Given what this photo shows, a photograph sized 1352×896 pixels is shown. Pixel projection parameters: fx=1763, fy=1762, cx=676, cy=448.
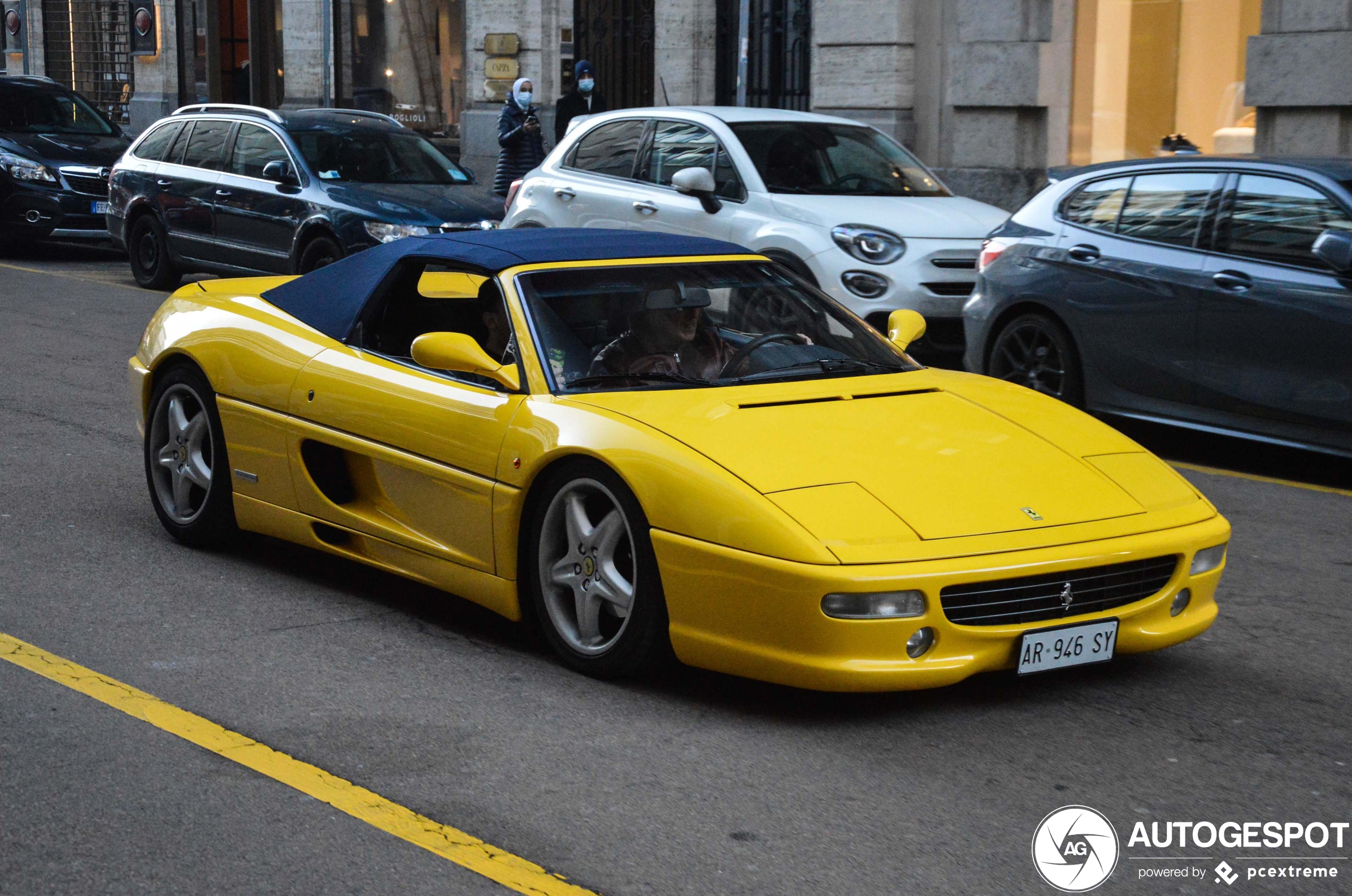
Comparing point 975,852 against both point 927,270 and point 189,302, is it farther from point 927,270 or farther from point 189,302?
point 927,270

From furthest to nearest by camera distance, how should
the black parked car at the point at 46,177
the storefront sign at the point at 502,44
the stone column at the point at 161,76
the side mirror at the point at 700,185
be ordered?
the stone column at the point at 161,76 → the storefront sign at the point at 502,44 → the black parked car at the point at 46,177 → the side mirror at the point at 700,185

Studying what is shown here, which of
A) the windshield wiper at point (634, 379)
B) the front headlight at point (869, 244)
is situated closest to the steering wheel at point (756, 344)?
the windshield wiper at point (634, 379)

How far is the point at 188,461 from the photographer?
634cm

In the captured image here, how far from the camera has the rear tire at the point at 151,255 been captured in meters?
15.8

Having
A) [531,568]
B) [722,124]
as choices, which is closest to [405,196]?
[722,124]

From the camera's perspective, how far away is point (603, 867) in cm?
360

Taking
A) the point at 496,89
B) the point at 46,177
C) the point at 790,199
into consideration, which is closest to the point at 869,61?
the point at 496,89

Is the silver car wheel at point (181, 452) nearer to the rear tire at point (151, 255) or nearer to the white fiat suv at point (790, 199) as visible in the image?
the white fiat suv at point (790, 199)

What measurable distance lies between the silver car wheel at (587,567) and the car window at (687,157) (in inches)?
264

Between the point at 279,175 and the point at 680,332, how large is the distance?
377 inches

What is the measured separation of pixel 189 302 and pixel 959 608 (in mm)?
3514

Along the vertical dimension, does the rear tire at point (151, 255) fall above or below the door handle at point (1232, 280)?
below

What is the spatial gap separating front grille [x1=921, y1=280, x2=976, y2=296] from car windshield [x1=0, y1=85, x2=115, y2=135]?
12370 millimetres

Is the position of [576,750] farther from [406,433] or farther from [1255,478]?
[1255,478]
